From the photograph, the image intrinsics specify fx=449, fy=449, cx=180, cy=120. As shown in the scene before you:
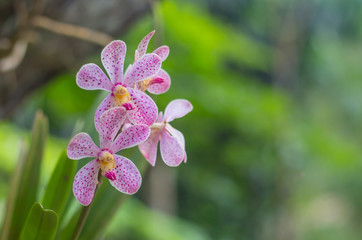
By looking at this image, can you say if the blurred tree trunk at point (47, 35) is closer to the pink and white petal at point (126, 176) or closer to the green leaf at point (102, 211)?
the green leaf at point (102, 211)

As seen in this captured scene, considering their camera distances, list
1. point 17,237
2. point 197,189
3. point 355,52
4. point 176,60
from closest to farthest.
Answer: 1. point 17,237
2. point 176,60
3. point 197,189
4. point 355,52

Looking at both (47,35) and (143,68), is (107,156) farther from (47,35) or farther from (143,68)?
(47,35)

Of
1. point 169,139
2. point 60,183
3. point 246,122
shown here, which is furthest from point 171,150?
point 246,122

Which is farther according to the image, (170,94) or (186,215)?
(186,215)

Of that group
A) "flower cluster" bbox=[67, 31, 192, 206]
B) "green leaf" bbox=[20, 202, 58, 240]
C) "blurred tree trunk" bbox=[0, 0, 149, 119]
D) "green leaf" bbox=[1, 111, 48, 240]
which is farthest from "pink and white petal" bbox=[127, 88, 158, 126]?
"blurred tree trunk" bbox=[0, 0, 149, 119]

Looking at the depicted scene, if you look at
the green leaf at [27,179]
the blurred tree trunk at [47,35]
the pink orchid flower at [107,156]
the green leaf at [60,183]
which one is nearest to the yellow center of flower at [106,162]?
the pink orchid flower at [107,156]

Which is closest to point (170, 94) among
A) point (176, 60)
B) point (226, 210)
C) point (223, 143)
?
point (176, 60)

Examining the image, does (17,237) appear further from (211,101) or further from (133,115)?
(211,101)
